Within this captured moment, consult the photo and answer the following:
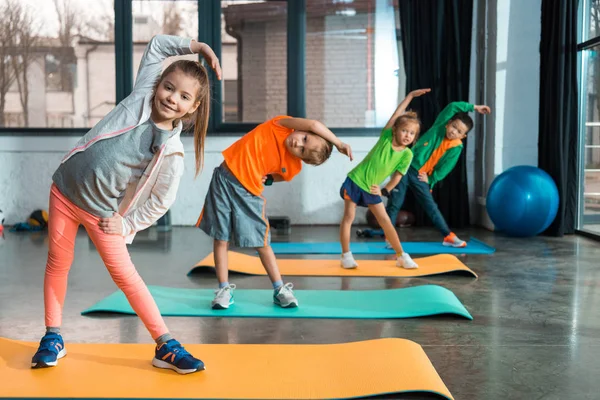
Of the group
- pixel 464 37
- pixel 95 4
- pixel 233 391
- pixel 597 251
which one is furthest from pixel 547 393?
pixel 95 4

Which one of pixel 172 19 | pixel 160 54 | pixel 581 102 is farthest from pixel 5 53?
pixel 581 102

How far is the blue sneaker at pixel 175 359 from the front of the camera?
2012 mm

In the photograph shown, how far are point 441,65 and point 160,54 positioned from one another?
4.87m

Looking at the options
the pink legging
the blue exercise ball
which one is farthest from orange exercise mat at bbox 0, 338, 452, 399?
the blue exercise ball

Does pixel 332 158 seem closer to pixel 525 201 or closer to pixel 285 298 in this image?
pixel 525 201

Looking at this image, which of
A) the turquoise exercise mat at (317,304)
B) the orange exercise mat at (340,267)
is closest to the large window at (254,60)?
the orange exercise mat at (340,267)

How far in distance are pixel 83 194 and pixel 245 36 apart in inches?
198

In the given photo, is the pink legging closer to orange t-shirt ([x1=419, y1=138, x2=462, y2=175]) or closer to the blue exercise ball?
orange t-shirt ([x1=419, y1=138, x2=462, y2=175])

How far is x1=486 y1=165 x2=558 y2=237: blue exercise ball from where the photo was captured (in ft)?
17.3

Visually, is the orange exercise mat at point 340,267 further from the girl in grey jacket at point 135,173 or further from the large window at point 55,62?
the large window at point 55,62

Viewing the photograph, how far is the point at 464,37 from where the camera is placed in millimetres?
6469

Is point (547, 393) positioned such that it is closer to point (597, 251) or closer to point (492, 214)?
point (597, 251)

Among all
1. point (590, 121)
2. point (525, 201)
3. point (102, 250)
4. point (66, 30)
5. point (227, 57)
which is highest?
point (66, 30)

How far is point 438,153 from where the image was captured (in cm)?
512
